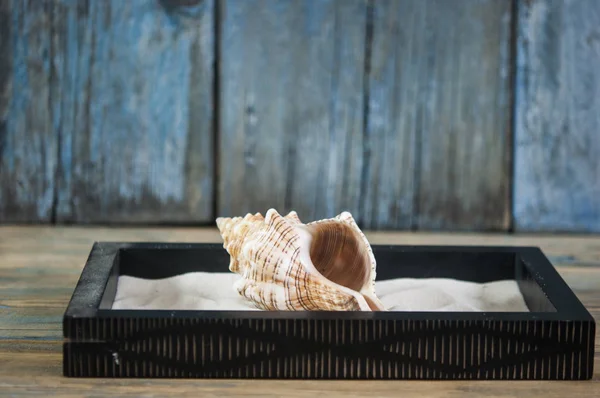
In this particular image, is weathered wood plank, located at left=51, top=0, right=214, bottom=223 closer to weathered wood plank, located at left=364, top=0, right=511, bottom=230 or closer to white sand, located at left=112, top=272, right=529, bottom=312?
weathered wood plank, located at left=364, top=0, right=511, bottom=230

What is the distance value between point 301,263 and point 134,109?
72cm

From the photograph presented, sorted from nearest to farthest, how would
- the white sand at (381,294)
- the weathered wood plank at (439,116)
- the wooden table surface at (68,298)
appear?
the wooden table surface at (68,298) < the white sand at (381,294) < the weathered wood plank at (439,116)

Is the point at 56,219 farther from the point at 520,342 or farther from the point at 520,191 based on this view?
the point at 520,342

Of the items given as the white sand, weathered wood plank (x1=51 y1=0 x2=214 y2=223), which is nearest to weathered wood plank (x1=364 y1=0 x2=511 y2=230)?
weathered wood plank (x1=51 y1=0 x2=214 y2=223)

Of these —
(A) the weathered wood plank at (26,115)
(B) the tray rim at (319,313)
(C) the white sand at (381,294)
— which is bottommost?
(C) the white sand at (381,294)

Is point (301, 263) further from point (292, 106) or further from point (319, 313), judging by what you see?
point (292, 106)

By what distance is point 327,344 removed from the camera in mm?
831

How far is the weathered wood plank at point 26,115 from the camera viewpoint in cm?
152

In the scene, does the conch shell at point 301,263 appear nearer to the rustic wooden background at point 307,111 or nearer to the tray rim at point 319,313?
the tray rim at point 319,313

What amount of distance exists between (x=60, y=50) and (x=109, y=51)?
77 mm

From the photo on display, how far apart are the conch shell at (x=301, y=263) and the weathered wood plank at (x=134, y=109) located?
0.57m

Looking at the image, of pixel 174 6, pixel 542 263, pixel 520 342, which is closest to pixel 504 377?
pixel 520 342

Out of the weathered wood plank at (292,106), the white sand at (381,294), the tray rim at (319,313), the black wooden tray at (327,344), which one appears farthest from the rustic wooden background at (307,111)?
the black wooden tray at (327,344)

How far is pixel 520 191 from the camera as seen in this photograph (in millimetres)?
1544
